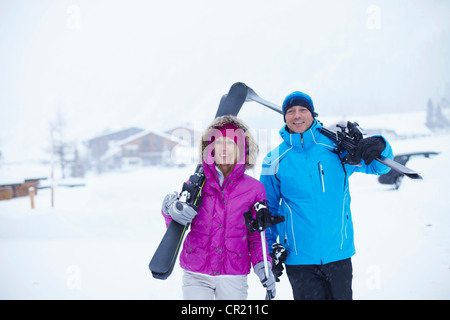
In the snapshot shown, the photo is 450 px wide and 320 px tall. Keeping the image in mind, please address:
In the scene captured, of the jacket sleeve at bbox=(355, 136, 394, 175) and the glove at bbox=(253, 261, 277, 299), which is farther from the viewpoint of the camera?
the jacket sleeve at bbox=(355, 136, 394, 175)

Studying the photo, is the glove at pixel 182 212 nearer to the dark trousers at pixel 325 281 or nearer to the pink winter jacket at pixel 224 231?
the pink winter jacket at pixel 224 231

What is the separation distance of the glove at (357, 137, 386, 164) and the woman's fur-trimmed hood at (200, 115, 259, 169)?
85 centimetres

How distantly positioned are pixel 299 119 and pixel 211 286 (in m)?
1.51

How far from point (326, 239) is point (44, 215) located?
28.1 feet

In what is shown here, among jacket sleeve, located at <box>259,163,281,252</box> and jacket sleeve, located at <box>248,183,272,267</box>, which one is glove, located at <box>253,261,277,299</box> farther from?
jacket sleeve, located at <box>259,163,281,252</box>

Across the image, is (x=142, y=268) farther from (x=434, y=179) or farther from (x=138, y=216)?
(x=434, y=179)

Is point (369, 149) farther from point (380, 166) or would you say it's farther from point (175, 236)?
point (175, 236)

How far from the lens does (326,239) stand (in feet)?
7.27

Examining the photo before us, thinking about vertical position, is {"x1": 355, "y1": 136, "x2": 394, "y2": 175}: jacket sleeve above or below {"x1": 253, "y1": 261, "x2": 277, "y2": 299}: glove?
above

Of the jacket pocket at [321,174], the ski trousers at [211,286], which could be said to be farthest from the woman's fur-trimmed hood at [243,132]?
the ski trousers at [211,286]

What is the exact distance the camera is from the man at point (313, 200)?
2207mm

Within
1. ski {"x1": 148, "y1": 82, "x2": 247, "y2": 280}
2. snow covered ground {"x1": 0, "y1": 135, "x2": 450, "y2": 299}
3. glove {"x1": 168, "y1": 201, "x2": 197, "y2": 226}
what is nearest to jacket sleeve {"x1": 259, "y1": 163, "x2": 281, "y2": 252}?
ski {"x1": 148, "y1": 82, "x2": 247, "y2": 280}

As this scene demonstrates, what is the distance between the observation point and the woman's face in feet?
7.56

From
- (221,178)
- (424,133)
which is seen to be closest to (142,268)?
(221,178)
